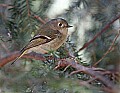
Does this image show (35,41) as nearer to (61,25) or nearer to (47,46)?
(47,46)

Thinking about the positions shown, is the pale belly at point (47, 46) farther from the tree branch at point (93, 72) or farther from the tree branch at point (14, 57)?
the tree branch at point (93, 72)

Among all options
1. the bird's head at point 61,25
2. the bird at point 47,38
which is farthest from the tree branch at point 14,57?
the bird's head at point 61,25

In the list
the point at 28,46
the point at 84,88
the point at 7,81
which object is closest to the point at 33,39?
the point at 28,46

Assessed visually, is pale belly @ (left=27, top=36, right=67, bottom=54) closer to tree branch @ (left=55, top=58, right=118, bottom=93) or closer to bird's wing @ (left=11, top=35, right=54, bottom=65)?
bird's wing @ (left=11, top=35, right=54, bottom=65)

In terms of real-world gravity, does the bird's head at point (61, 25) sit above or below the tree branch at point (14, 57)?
above

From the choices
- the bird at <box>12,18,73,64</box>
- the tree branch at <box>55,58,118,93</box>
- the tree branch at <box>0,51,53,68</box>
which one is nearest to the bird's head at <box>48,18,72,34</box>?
the bird at <box>12,18,73,64</box>

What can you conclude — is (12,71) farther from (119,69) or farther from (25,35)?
(119,69)
